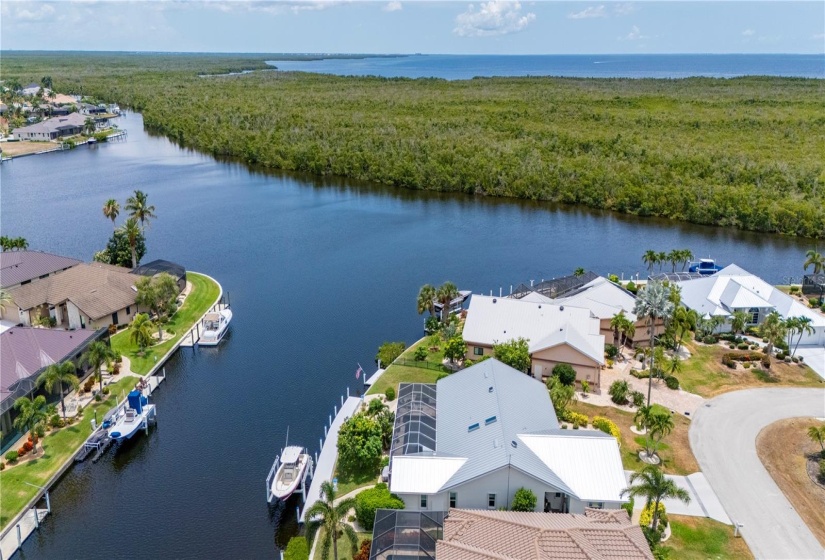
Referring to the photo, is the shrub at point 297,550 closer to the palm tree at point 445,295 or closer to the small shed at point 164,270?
the palm tree at point 445,295

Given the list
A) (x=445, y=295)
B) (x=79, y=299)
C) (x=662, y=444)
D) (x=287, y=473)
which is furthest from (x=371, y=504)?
(x=79, y=299)

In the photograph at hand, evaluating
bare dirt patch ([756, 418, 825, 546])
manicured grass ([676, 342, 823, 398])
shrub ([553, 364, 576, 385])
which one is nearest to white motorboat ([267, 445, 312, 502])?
shrub ([553, 364, 576, 385])

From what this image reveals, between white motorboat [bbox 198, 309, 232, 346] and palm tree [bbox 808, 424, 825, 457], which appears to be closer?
palm tree [bbox 808, 424, 825, 457]

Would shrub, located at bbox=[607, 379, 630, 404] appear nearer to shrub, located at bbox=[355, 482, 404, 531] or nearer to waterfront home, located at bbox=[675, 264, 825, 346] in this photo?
waterfront home, located at bbox=[675, 264, 825, 346]

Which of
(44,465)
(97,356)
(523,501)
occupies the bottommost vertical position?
(44,465)

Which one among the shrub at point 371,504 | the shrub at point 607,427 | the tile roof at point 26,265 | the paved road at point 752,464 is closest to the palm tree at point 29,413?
the shrub at point 371,504

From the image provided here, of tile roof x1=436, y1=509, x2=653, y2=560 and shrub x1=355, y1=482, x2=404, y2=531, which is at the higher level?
tile roof x1=436, y1=509, x2=653, y2=560

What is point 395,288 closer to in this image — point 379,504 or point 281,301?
point 281,301

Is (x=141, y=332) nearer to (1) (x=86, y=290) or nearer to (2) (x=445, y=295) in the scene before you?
(1) (x=86, y=290)
